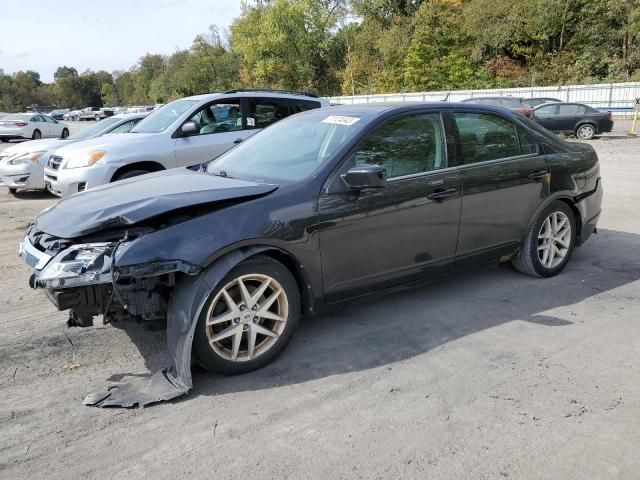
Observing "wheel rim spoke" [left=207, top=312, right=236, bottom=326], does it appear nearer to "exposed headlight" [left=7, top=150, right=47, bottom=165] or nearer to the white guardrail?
"exposed headlight" [left=7, top=150, right=47, bottom=165]

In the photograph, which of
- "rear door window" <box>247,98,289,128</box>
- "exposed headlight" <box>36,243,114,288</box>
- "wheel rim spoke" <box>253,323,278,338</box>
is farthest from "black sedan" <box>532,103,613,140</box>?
"exposed headlight" <box>36,243,114,288</box>

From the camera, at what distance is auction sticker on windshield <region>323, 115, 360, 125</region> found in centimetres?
416

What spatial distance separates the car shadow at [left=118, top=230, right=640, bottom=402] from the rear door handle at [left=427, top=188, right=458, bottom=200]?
0.68 m

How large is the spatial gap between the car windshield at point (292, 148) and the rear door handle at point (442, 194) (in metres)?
0.75

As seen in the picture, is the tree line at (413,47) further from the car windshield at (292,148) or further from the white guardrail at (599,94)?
the car windshield at (292,148)

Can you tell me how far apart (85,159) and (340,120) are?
490cm

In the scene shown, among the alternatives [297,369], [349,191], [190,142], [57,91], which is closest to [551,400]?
[297,369]

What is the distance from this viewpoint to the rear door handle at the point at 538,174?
4.86m

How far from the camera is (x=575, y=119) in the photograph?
67.0 feet

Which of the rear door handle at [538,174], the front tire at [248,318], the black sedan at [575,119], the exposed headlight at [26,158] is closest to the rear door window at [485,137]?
the rear door handle at [538,174]

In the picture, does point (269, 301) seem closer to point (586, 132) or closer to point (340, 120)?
point (340, 120)

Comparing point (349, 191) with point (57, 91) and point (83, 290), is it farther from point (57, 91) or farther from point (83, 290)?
point (57, 91)

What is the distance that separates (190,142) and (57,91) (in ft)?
399

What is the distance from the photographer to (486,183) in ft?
14.9
